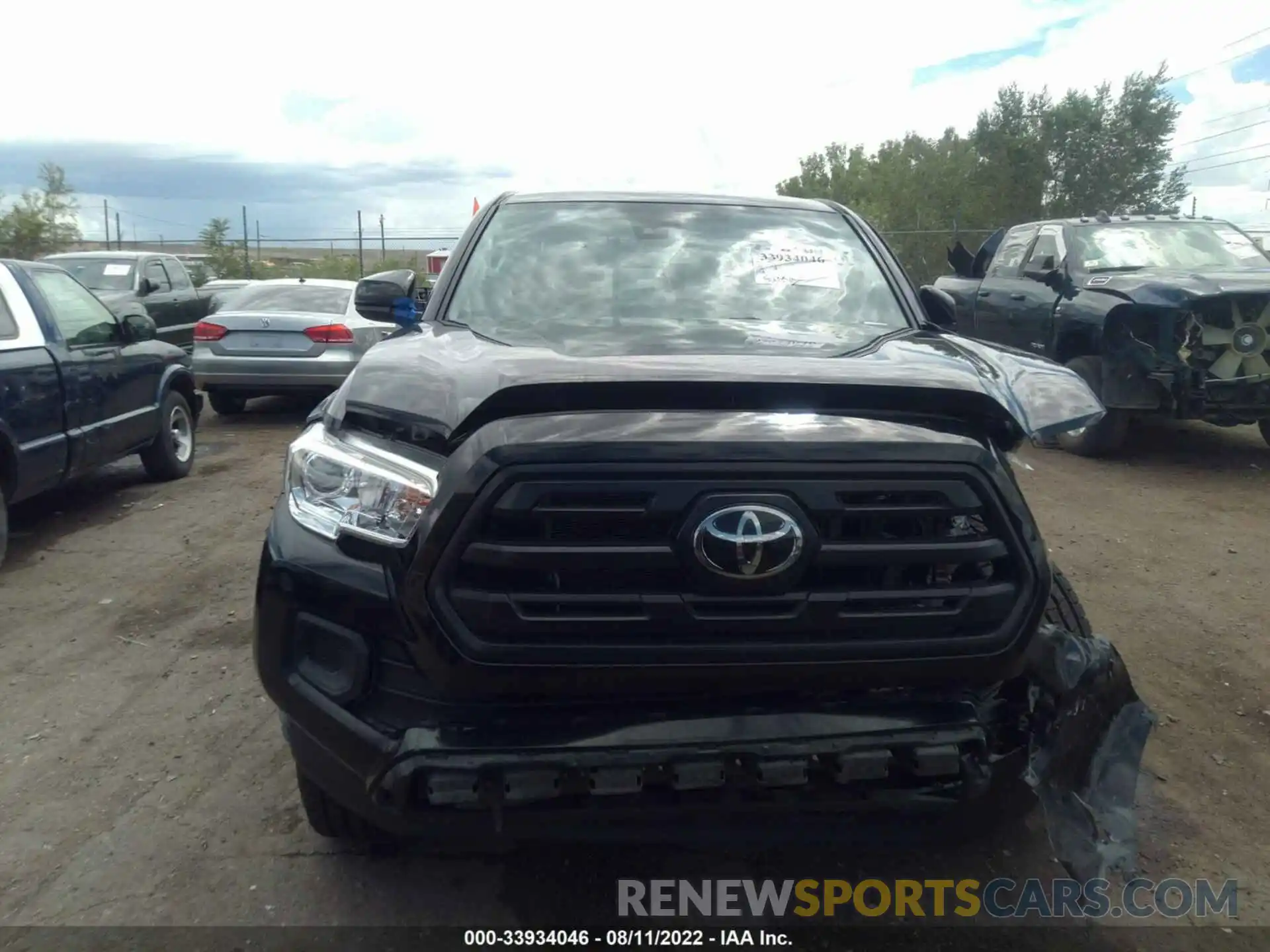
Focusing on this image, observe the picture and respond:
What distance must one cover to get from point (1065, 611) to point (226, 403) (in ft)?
33.7

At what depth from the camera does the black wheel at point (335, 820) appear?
271 cm

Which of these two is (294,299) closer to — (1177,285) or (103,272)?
A: (103,272)

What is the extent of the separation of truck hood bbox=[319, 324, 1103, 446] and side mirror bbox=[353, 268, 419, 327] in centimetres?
130

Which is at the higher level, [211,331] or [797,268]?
[797,268]

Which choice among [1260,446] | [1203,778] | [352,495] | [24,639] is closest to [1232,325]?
[1260,446]

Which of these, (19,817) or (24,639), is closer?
(19,817)

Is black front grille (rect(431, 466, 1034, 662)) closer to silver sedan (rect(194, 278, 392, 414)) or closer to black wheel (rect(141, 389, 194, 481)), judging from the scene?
black wheel (rect(141, 389, 194, 481))

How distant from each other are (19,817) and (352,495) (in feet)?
5.62

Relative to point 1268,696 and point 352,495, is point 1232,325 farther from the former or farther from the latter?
point 352,495

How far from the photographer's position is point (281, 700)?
2.37 metres

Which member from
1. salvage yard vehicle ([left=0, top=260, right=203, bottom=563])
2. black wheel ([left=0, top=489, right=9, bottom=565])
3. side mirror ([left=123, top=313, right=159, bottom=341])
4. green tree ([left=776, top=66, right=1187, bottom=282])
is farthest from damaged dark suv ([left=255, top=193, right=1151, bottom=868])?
green tree ([left=776, top=66, right=1187, bottom=282])

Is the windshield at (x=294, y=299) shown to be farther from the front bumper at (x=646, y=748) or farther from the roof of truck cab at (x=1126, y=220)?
the front bumper at (x=646, y=748)

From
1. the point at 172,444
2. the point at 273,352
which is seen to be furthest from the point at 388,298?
the point at 273,352

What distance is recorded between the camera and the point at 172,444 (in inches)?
309
